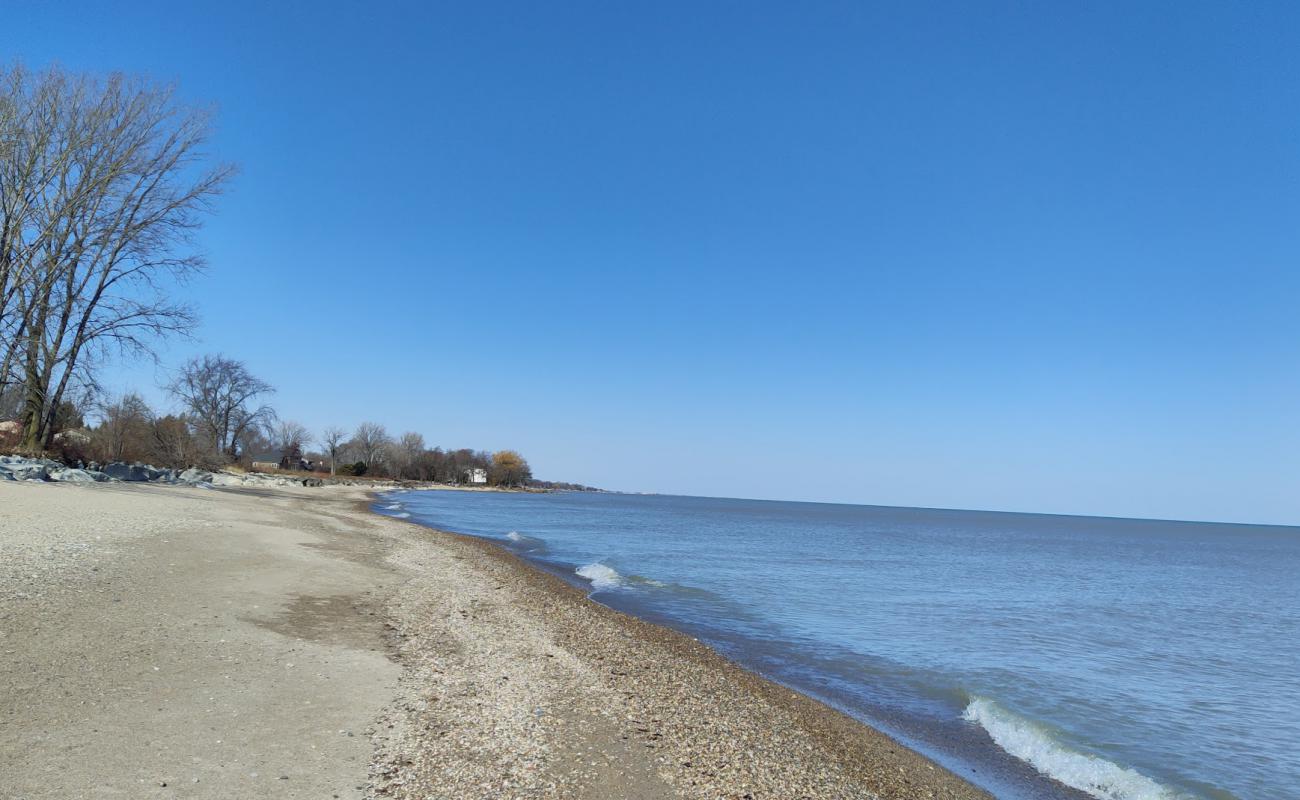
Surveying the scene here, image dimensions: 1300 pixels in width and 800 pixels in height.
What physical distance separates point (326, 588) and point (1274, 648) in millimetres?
24570

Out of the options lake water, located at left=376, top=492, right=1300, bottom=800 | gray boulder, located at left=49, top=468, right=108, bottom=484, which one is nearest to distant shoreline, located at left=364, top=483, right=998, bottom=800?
lake water, located at left=376, top=492, right=1300, bottom=800

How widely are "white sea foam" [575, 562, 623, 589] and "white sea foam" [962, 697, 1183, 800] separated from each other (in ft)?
39.8

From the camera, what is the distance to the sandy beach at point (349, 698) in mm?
5125

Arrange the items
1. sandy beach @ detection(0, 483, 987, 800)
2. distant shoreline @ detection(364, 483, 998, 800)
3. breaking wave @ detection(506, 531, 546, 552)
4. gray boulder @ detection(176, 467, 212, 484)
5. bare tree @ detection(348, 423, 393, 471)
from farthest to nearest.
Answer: bare tree @ detection(348, 423, 393, 471) → gray boulder @ detection(176, 467, 212, 484) → breaking wave @ detection(506, 531, 546, 552) → distant shoreline @ detection(364, 483, 998, 800) → sandy beach @ detection(0, 483, 987, 800)

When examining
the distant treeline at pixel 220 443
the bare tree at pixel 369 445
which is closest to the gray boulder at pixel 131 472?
the distant treeline at pixel 220 443

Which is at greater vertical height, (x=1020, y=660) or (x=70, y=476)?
(x=70, y=476)

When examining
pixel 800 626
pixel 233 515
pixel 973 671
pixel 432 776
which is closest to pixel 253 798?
pixel 432 776

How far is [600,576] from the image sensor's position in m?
22.7

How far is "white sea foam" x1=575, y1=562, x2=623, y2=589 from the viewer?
68.8 feet

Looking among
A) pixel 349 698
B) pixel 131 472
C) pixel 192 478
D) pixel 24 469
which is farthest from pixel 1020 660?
pixel 192 478

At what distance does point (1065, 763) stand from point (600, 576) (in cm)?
1564

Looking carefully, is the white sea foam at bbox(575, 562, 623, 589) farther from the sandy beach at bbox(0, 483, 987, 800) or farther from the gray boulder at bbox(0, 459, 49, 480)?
the gray boulder at bbox(0, 459, 49, 480)

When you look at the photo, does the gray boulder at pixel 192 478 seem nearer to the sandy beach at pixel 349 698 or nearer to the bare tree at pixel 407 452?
the sandy beach at pixel 349 698

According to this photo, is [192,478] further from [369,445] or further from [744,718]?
[369,445]
